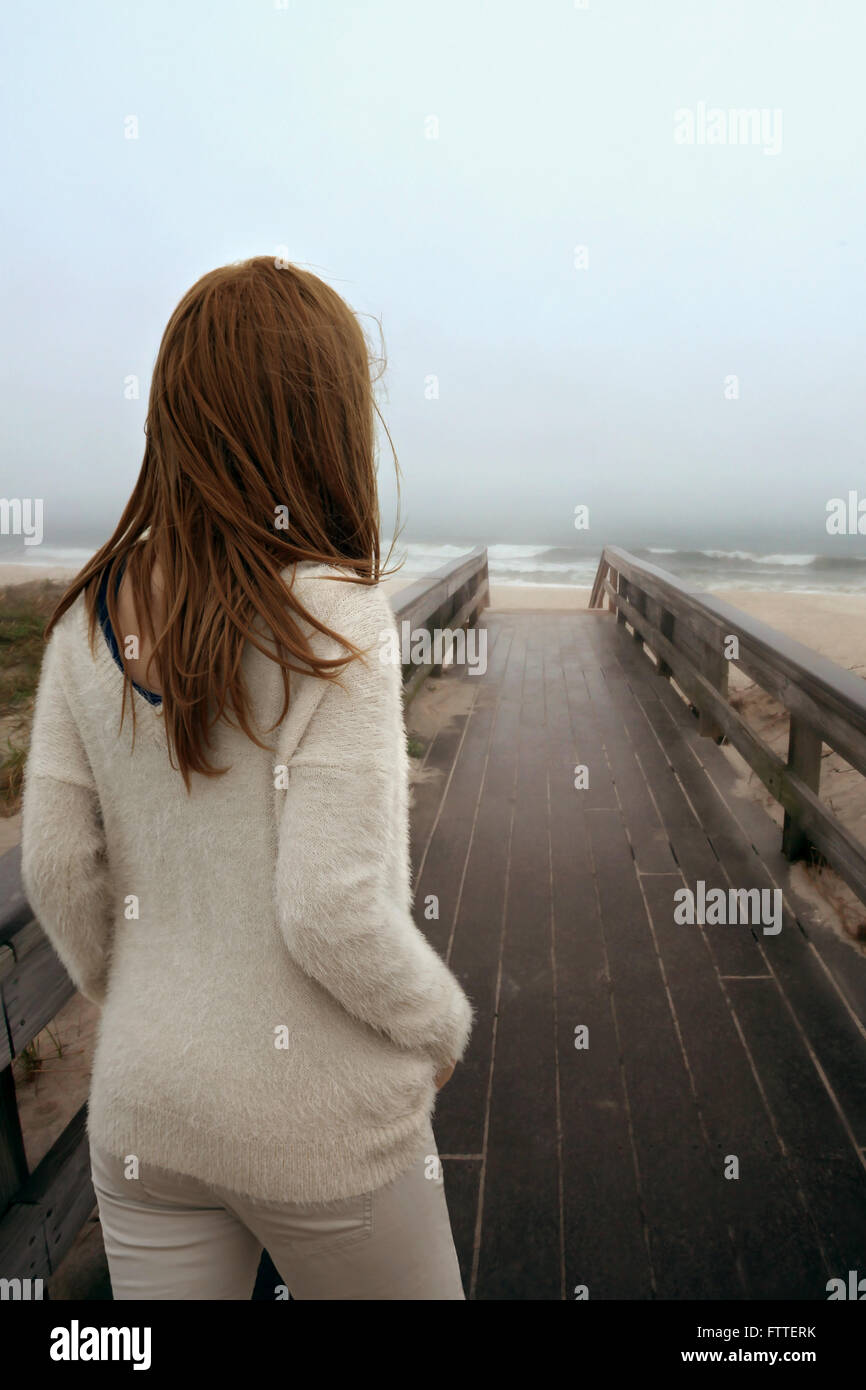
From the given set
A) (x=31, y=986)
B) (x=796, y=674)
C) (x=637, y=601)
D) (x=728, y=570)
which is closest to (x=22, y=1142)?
(x=31, y=986)

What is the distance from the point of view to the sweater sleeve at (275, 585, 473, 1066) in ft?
2.74

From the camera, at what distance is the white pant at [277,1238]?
2.87 feet

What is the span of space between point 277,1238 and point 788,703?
8.79 feet

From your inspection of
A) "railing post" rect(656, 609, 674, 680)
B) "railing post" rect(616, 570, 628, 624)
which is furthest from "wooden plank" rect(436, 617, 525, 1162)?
"railing post" rect(616, 570, 628, 624)

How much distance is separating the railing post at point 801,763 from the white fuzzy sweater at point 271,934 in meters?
2.40

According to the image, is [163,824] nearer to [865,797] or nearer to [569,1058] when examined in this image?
[569,1058]

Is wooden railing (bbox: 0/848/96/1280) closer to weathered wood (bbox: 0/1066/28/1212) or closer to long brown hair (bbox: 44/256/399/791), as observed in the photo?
weathered wood (bbox: 0/1066/28/1212)

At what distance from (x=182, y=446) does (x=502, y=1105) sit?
6.00ft

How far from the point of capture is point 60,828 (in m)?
0.94

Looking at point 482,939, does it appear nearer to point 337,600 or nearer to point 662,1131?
point 662,1131

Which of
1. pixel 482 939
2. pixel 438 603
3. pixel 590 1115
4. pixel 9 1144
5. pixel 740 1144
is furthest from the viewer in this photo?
pixel 438 603

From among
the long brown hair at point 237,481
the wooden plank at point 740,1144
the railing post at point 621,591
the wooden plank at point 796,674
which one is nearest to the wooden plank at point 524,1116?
the wooden plank at point 740,1144

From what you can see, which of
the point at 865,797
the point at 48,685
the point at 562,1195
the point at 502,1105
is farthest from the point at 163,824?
the point at 865,797

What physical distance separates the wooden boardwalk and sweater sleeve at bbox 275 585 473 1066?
1.18m
